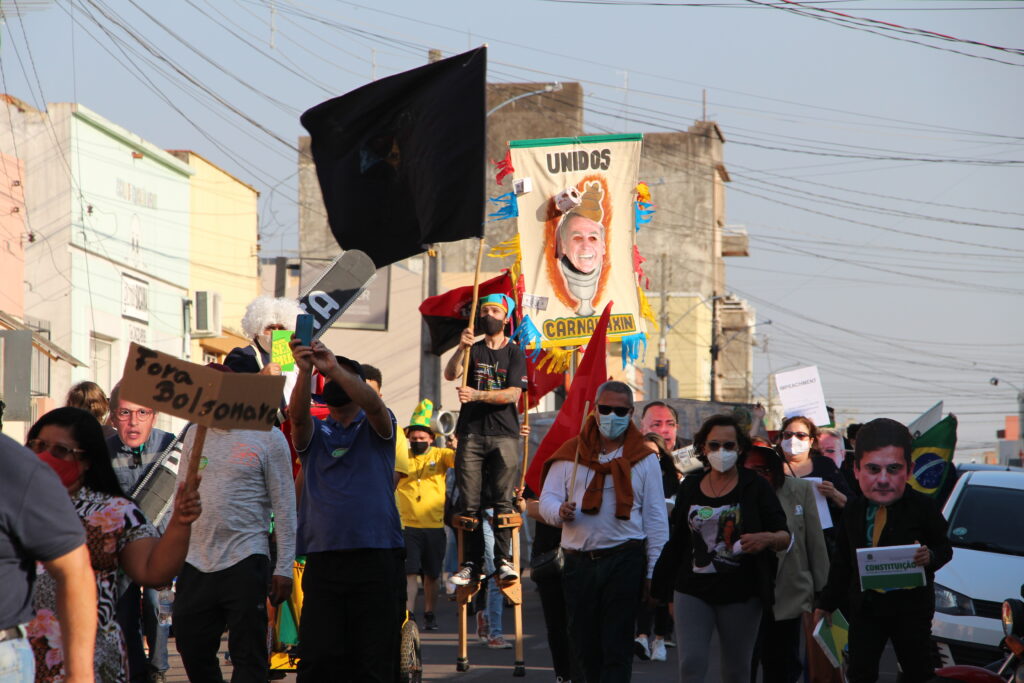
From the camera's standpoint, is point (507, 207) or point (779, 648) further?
point (507, 207)

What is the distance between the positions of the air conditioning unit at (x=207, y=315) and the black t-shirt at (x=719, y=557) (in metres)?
28.4

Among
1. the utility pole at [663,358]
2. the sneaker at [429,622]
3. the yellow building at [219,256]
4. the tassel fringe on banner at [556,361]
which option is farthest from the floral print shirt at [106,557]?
the utility pole at [663,358]

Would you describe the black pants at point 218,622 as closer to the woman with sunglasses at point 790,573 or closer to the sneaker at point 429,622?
the woman with sunglasses at point 790,573

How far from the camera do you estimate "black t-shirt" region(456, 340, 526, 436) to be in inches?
439

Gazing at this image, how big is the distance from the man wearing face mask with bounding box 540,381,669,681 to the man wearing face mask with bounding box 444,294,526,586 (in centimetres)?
285

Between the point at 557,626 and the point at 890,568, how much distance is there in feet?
10.2

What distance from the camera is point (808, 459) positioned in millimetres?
10898

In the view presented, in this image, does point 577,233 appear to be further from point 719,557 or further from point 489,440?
point 719,557

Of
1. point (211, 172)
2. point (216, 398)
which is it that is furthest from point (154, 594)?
point (211, 172)

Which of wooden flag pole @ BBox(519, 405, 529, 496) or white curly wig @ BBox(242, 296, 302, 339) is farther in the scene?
wooden flag pole @ BBox(519, 405, 529, 496)

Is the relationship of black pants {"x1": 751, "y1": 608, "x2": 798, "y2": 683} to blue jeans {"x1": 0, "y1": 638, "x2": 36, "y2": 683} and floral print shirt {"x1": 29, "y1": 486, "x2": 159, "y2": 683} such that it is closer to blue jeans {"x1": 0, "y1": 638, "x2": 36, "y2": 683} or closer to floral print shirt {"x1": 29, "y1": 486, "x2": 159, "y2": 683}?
floral print shirt {"x1": 29, "y1": 486, "x2": 159, "y2": 683}

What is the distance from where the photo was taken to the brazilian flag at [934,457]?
10906 millimetres

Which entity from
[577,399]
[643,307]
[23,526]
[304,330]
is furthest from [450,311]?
[23,526]

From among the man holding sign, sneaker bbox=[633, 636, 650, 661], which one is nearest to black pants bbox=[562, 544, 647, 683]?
the man holding sign
